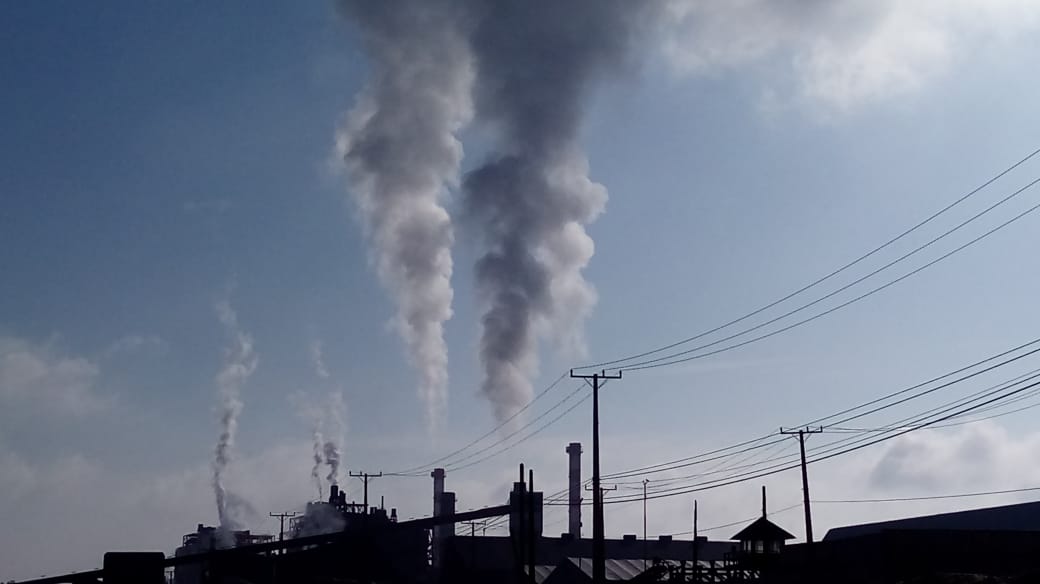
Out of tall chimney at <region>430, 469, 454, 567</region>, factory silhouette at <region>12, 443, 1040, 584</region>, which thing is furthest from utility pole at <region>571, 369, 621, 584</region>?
tall chimney at <region>430, 469, 454, 567</region>

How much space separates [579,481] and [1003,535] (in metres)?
59.9

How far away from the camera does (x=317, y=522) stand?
108625 millimetres

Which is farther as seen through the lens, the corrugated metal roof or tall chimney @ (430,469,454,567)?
tall chimney @ (430,469,454,567)

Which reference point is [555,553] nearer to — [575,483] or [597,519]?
[575,483]

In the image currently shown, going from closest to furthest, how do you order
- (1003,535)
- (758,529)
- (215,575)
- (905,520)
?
Result: (1003,535), (758,529), (905,520), (215,575)

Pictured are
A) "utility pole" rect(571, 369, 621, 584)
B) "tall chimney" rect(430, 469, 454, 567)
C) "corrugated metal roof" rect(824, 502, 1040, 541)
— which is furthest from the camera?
"tall chimney" rect(430, 469, 454, 567)

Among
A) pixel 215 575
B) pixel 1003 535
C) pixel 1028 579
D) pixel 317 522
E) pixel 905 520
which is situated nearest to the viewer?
pixel 1028 579

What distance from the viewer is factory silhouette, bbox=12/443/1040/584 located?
2023 inches

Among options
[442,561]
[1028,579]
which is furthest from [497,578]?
[1028,579]

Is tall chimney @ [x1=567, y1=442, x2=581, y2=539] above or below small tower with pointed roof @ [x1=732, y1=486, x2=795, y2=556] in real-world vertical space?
above

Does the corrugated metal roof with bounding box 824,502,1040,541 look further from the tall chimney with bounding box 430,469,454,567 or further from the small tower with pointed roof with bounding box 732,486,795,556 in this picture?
the tall chimney with bounding box 430,469,454,567

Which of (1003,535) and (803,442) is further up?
(803,442)

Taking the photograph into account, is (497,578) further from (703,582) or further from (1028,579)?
(1028,579)

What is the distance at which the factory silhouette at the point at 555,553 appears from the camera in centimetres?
5138
